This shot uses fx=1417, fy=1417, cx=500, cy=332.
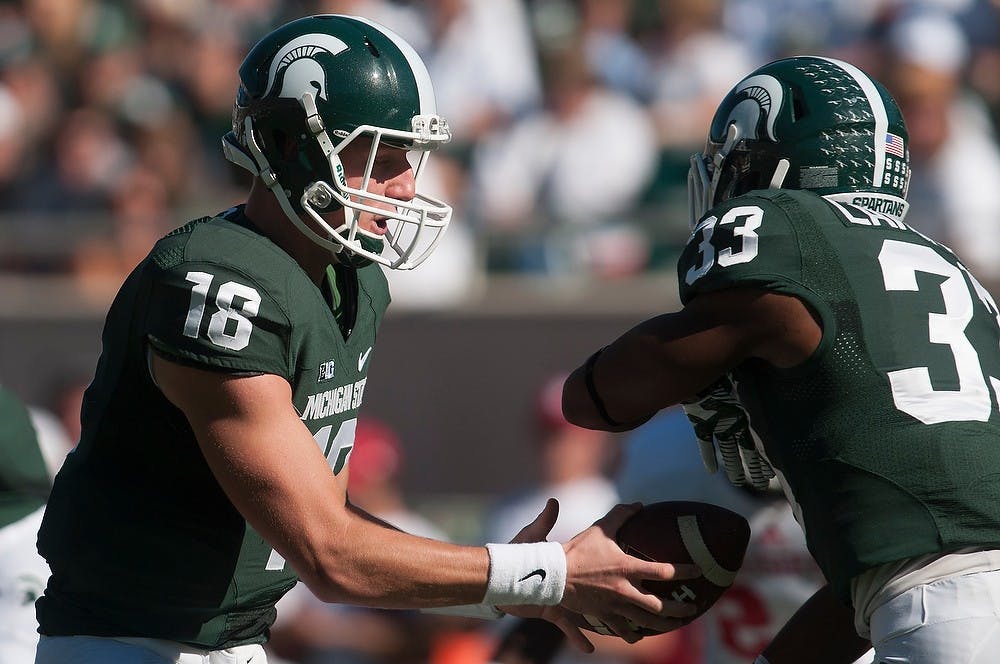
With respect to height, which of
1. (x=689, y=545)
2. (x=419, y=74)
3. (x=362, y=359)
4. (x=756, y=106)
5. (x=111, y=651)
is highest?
(x=419, y=74)

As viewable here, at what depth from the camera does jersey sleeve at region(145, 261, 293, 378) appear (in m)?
2.58

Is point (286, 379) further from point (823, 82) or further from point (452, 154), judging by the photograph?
point (452, 154)

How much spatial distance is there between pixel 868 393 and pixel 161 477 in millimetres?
1357

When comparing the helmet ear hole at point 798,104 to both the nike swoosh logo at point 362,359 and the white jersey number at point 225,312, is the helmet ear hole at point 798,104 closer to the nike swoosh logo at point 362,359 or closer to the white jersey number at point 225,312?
the nike swoosh logo at point 362,359

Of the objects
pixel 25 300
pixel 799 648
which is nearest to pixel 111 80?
pixel 25 300

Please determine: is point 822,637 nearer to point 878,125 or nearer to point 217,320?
point 878,125

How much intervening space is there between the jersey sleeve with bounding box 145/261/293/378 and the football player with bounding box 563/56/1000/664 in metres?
0.63

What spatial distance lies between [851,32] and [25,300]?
16.1 feet

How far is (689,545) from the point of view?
9.29 ft

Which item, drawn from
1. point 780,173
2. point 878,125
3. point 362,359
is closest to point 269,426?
point 362,359

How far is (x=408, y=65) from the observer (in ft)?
9.87

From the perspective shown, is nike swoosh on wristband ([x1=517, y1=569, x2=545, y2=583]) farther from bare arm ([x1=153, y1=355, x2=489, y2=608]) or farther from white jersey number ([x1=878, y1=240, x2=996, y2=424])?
white jersey number ([x1=878, y1=240, x2=996, y2=424])

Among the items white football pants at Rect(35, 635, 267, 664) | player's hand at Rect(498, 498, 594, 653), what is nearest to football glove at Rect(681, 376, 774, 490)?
player's hand at Rect(498, 498, 594, 653)

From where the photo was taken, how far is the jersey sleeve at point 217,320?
258cm
